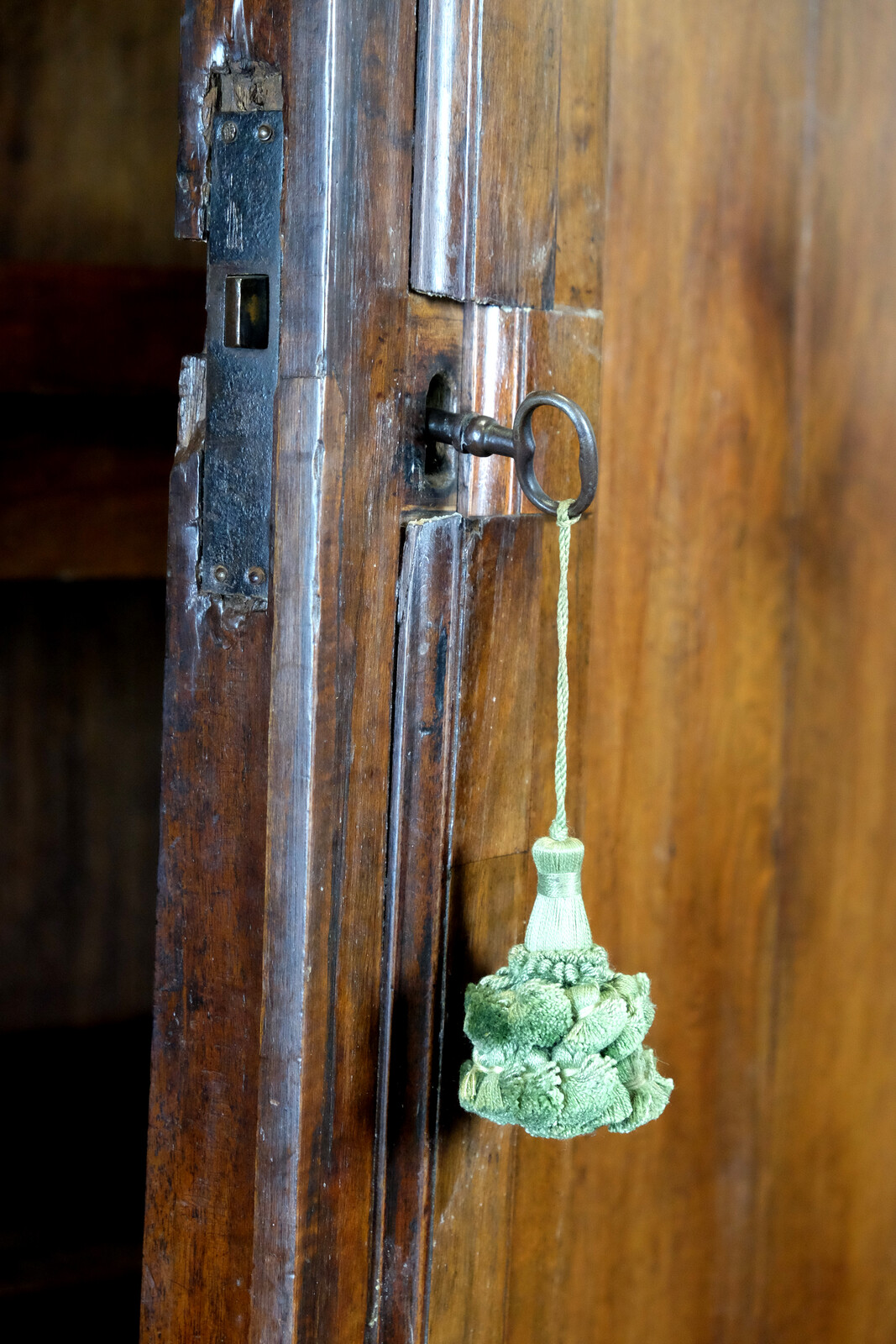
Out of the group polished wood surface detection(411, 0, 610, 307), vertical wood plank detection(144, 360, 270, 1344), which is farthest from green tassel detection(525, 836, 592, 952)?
polished wood surface detection(411, 0, 610, 307)

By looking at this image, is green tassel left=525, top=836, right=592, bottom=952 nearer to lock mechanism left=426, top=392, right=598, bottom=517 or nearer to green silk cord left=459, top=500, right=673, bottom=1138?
green silk cord left=459, top=500, right=673, bottom=1138

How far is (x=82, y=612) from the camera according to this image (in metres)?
1.40

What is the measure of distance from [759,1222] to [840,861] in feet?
0.75

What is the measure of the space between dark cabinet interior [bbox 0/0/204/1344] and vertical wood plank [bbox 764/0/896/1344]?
0.53 metres

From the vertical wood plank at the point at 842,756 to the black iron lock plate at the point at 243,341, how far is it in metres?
0.40

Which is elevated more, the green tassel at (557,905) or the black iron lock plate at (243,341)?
the black iron lock plate at (243,341)

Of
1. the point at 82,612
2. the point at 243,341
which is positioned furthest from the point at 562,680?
the point at 82,612

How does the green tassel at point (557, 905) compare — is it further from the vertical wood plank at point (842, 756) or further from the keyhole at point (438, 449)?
the vertical wood plank at point (842, 756)

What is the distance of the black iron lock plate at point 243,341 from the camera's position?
1.62ft

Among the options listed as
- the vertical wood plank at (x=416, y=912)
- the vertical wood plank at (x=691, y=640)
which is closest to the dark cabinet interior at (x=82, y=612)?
the vertical wood plank at (x=691, y=640)

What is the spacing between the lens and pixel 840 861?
86 cm

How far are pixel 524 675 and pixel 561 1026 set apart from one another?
16 cm

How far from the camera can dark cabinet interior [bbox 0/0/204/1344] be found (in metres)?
1.09

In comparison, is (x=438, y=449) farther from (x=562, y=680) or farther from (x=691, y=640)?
(x=691, y=640)
